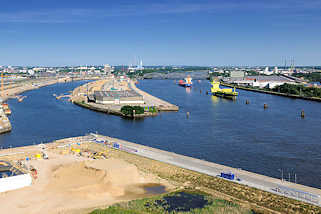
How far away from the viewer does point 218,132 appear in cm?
2341

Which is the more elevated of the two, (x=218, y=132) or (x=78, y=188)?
(x=78, y=188)

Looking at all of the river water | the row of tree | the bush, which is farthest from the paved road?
the row of tree

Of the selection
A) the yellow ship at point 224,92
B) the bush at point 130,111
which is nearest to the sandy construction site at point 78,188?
the bush at point 130,111

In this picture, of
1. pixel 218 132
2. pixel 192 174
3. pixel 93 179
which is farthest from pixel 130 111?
pixel 93 179

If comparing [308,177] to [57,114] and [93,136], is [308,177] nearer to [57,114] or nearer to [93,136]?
[93,136]

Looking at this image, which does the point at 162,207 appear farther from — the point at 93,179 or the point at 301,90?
the point at 301,90

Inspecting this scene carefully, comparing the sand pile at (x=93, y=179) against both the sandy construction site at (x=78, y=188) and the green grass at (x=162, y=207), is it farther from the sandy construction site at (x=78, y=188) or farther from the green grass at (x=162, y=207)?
the green grass at (x=162, y=207)

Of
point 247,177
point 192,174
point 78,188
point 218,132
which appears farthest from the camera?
point 218,132

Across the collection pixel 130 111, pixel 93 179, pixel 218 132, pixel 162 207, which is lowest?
pixel 218 132

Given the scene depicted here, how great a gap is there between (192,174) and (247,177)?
2107 mm

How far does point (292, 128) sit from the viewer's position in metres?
24.9

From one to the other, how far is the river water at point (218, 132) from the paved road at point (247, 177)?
171 cm

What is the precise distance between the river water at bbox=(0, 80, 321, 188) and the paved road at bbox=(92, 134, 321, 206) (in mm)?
1711

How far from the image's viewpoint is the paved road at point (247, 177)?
11.5m
